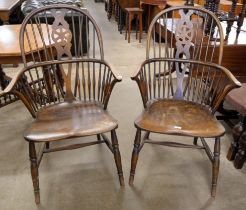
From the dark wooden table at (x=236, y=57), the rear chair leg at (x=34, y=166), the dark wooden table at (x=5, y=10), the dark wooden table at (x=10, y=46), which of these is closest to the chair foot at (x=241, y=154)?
the dark wooden table at (x=236, y=57)

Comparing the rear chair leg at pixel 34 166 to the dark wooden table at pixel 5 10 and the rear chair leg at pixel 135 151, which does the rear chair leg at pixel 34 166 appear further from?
the dark wooden table at pixel 5 10

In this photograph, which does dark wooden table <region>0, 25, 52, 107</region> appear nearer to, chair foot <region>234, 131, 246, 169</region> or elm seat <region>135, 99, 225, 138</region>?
elm seat <region>135, 99, 225, 138</region>

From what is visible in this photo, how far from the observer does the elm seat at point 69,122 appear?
1.40 m

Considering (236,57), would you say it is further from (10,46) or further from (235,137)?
(10,46)

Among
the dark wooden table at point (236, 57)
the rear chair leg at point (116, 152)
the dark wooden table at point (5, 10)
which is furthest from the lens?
the dark wooden table at point (5, 10)

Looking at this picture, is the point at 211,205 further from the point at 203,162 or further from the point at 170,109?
the point at 170,109

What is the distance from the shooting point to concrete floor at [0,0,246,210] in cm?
159

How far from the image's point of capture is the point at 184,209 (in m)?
1.56

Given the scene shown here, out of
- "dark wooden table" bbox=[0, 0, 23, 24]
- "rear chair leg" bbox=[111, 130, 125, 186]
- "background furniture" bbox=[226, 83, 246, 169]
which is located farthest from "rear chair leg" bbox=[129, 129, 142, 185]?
"dark wooden table" bbox=[0, 0, 23, 24]

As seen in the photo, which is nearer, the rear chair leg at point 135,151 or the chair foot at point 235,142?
the rear chair leg at point 135,151

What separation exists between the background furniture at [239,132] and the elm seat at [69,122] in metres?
0.79

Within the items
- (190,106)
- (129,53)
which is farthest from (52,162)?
(129,53)

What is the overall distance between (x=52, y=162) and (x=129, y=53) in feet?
8.63

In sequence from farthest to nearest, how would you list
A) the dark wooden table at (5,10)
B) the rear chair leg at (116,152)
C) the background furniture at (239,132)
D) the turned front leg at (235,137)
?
the dark wooden table at (5,10) → the turned front leg at (235,137) → the background furniture at (239,132) → the rear chair leg at (116,152)
